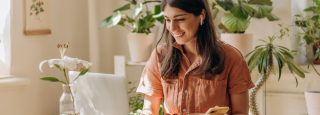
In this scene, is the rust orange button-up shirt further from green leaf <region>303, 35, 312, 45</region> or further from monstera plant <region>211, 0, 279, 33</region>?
green leaf <region>303, 35, 312, 45</region>

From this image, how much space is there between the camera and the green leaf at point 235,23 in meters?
2.05

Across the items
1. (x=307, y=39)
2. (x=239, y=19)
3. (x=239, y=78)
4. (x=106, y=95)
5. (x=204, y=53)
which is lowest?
(x=106, y=95)

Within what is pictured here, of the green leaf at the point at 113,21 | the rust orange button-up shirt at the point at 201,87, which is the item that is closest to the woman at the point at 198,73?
the rust orange button-up shirt at the point at 201,87

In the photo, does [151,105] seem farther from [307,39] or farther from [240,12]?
[307,39]

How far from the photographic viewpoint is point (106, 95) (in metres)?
1.57

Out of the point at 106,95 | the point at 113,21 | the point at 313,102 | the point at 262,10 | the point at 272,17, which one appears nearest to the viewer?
the point at 106,95

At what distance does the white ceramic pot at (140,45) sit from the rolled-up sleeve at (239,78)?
1.14 m

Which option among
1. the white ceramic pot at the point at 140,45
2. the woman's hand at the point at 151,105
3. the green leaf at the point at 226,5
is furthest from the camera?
the white ceramic pot at the point at 140,45

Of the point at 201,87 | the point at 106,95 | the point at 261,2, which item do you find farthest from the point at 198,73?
the point at 261,2

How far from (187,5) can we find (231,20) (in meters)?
0.92

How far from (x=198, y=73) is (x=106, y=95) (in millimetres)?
519

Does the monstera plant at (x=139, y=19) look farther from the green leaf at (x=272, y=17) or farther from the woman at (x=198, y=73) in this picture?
the woman at (x=198, y=73)

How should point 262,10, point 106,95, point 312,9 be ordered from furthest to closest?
point 312,9 < point 262,10 < point 106,95

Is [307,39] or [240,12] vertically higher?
[240,12]
